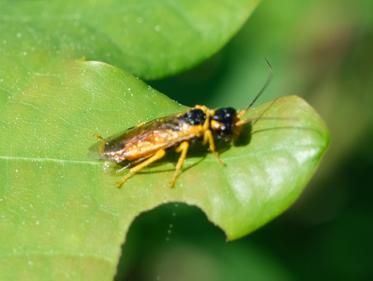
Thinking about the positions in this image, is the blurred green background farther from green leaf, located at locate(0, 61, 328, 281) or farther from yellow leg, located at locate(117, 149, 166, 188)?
green leaf, located at locate(0, 61, 328, 281)

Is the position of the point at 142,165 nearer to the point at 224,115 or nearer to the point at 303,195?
the point at 224,115

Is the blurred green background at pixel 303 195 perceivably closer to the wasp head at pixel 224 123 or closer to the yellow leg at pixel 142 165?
the wasp head at pixel 224 123

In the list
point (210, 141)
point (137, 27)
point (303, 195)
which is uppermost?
point (137, 27)

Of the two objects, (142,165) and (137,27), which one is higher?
(137,27)

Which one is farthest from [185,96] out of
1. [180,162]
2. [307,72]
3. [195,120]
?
[180,162]

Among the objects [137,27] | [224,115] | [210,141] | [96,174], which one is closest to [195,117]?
[224,115]

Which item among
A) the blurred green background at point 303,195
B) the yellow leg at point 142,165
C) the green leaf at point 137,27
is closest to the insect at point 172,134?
the yellow leg at point 142,165

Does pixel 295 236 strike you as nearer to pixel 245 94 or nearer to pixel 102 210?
pixel 245 94
